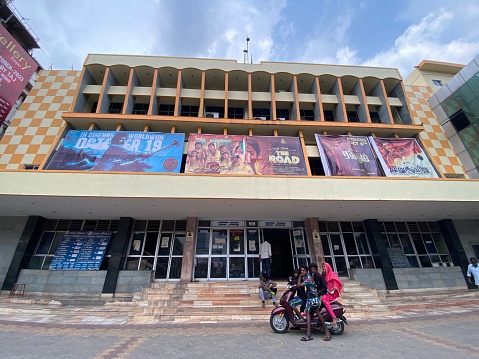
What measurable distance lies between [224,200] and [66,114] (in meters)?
10.5

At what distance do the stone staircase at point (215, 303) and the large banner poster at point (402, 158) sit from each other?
654cm

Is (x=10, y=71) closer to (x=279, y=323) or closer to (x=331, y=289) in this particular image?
(x=279, y=323)

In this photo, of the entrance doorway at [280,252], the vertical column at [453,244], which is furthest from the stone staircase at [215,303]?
the vertical column at [453,244]

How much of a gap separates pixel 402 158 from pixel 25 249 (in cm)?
1973

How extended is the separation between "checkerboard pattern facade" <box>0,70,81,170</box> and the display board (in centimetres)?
463

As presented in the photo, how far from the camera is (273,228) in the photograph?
11961 mm

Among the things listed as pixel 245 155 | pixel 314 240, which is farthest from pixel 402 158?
pixel 245 155

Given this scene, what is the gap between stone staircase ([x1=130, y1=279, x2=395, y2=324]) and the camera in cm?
689

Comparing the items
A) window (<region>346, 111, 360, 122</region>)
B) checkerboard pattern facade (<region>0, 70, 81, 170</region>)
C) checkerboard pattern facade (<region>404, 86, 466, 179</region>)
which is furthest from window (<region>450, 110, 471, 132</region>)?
checkerboard pattern facade (<region>0, 70, 81, 170</region>)

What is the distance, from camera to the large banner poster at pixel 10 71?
1059cm

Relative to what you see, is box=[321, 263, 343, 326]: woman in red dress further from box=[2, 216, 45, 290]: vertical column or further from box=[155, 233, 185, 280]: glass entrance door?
box=[2, 216, 45, 290]: vertical column

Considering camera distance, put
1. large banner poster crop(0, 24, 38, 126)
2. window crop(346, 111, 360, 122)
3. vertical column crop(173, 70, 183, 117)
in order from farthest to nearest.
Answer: window crop(346, 111, 360, 122), vertical column crop(173, 70, 183, 117), large banner poster crop(0, 24, 38, 126)

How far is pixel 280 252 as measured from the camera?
41.6 ft

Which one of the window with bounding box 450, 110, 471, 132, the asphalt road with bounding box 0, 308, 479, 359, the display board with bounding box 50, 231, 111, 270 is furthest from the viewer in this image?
the window with bounding box 450, 110, 471, 132
